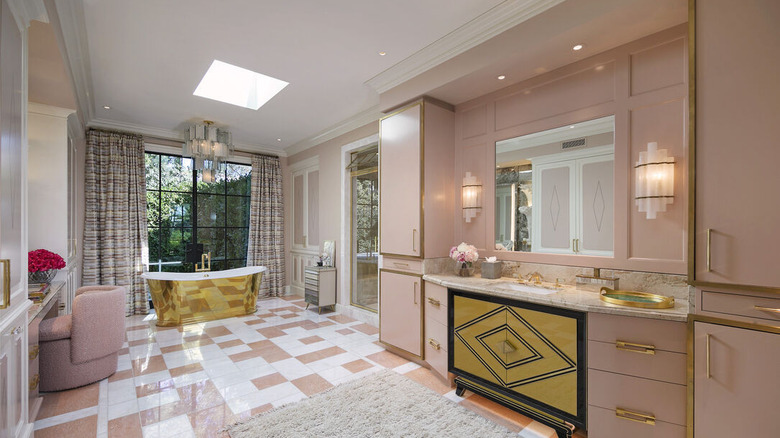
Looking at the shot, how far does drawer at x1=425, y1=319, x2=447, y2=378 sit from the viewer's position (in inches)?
117

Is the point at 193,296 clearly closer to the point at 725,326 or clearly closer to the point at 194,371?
the point at 194,371

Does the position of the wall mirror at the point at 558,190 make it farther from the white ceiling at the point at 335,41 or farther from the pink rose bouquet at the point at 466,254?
the white ceiling at the point at 335,41

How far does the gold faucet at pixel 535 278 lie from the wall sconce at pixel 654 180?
903 mm

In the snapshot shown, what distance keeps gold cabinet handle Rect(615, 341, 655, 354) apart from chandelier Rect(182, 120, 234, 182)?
529 centimetres

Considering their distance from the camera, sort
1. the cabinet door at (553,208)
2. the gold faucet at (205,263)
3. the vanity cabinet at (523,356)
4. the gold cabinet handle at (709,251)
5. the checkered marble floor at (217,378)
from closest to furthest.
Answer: the gold cabinet handle at (709,251)
the vanity cabinet at (523,356)
the checkered marble floor at (217,378)
the cabinet door at (553,208)
the gold faucet at (205,263)

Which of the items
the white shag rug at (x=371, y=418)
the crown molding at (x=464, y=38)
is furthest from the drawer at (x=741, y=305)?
the crown molding at (x=464, y=38)

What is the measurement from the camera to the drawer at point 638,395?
179 centimetres

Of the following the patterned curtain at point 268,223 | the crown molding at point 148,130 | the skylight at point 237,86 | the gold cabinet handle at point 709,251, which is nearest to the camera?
the gold cabinet handle at point 709,251

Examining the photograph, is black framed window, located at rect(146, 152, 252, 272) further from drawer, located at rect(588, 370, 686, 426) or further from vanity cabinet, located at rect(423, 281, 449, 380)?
drawer, located at rect(588, 370, 686, 426)

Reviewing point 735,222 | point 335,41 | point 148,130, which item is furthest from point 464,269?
point 148,130

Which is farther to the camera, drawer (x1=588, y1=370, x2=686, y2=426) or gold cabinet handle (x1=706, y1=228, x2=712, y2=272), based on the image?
drawer (x1=588, y1=370, x2=686, y2=426)

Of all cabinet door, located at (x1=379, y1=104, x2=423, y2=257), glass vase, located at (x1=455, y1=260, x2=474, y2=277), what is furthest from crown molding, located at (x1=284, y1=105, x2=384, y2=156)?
glass vase, located at (x1=455, y1=260, x2=474, y2=277)

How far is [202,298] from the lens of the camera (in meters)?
4.87

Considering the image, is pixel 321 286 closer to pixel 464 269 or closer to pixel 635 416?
pixel 464 269
